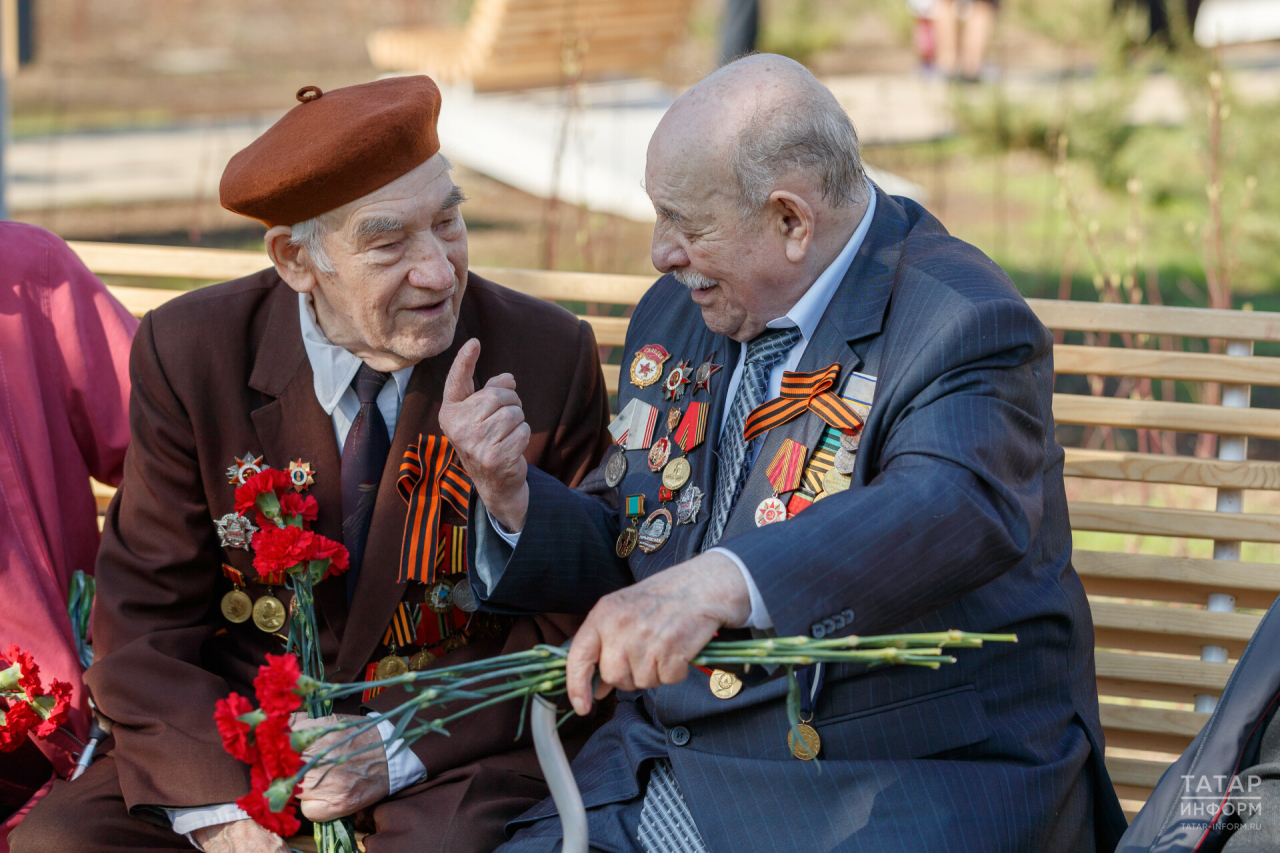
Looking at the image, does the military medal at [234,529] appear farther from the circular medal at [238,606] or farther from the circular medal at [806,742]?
the circular medal at [806,742]

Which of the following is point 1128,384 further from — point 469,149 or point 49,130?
point 49,130

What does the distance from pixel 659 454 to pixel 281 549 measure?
29.2 inches

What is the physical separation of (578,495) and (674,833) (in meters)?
0.67

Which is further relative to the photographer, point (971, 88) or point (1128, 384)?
point (971, 88)

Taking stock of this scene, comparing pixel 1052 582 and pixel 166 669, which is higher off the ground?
pixel 1052 582

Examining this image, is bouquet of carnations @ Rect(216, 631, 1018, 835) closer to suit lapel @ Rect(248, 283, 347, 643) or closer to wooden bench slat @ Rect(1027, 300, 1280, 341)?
suit lapel @ Rect(248, 283, 347, 643)

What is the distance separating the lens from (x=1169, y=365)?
2922 mm

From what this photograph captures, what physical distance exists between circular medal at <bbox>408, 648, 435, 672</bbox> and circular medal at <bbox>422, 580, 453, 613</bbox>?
9cm

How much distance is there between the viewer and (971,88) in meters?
9.61

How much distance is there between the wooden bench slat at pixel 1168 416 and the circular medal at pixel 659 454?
3.20ft

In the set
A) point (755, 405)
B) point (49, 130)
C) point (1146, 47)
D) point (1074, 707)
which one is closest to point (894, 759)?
point (1074, 707)

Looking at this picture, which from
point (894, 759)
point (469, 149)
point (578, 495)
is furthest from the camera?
point (469, 149)

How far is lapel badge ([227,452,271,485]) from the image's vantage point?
2.63m

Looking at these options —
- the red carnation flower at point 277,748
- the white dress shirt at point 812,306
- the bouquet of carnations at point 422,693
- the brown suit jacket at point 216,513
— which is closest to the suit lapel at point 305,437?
the brown suit jacket at point 216,513
